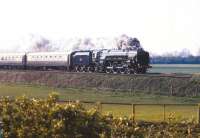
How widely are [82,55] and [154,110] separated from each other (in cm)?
3018

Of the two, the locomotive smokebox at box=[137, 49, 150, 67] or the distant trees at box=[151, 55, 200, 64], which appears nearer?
the locomotive smokebox at box=[137, 49, 150, 67]

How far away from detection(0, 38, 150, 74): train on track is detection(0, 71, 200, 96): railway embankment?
3688 millimetres

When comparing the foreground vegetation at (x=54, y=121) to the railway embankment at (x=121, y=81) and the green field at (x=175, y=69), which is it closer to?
the railway embankment at (x=121, y=81)

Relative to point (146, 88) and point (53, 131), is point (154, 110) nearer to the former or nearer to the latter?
point (146, 88)

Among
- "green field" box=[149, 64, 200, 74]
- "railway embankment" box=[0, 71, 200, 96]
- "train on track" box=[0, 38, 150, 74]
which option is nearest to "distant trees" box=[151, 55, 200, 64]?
"green field" box=[149, 64, 200, 74]

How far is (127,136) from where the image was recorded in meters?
13.8

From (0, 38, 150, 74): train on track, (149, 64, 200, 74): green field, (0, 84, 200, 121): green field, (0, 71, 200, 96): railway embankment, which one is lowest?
(149, 64, 200, 74): green field

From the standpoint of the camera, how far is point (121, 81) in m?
56.6

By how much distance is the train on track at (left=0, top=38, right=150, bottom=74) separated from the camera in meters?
62.8

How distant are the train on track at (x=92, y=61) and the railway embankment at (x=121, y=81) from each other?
145 inches

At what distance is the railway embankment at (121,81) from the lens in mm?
50938

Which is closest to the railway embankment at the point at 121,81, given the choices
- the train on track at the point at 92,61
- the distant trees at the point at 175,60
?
the train on track at the point at 92,61

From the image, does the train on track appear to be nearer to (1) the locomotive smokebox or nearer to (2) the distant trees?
(1) the locomotive smokebox

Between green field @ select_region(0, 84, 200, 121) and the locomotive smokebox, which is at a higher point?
the locomotive smokebox
